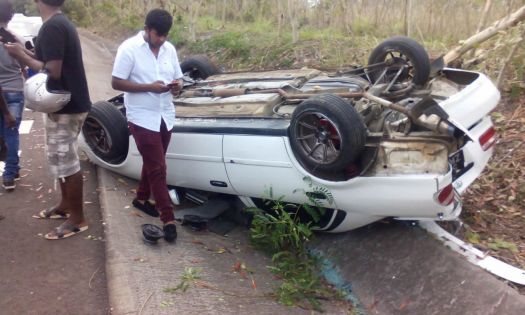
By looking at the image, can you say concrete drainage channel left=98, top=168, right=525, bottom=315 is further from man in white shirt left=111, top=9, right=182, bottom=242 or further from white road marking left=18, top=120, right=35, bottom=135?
white road marking left=18, top=120, right=35, bottom=135

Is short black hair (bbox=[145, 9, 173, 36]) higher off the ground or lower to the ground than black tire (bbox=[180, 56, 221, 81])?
higher

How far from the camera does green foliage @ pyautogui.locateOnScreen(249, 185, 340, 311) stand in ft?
13.1

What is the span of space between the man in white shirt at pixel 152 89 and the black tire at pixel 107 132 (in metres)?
0.91

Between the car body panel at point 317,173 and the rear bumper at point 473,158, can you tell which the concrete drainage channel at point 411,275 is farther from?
the rear bumper at point 473,158

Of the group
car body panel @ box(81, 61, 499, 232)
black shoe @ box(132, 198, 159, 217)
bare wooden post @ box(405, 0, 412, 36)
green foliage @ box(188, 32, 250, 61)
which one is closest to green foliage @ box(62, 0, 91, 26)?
green foliage @ box(188, 32, 250, 61)

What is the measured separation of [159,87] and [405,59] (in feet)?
7.77

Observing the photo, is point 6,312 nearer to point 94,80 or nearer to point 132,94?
point 132,94

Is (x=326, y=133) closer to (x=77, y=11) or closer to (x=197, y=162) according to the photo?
(x=197, y=162)

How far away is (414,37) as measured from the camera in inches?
353

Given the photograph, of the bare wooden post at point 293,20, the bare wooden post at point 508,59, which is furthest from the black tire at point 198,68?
the bare wooden post at point 293,20

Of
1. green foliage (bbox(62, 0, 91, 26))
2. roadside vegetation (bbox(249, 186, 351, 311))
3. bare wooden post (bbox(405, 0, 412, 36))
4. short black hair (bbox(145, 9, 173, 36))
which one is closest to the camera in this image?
roadside vegetation (bbox(249, 186, 351, 311))

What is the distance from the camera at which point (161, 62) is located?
4.48 m

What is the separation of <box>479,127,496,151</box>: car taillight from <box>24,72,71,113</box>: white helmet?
3.24 m

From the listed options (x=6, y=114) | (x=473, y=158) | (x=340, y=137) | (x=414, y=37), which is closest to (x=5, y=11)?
(x=6, y=114)
